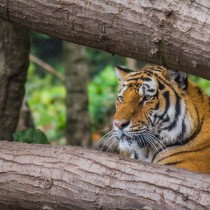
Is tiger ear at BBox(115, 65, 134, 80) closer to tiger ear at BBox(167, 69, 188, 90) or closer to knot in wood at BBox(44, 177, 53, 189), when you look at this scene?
tiger ear at BBox(167, 69, 188, 90)

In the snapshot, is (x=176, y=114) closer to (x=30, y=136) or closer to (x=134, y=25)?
(x=30, y=136)

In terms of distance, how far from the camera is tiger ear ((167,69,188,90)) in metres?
4.57

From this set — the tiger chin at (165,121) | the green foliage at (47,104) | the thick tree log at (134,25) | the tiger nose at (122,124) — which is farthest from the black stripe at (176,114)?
the green foliage at (47,104)

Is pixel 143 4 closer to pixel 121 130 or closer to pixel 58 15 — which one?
pixel 58 15

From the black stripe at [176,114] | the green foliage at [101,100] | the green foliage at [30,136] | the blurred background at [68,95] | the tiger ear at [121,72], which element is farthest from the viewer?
the green foliage at [101,100]

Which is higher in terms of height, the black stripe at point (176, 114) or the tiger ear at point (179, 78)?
the tiger ear at point (179, 78)

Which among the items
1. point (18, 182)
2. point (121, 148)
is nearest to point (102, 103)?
point (121, 148)

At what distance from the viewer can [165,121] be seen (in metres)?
4.65

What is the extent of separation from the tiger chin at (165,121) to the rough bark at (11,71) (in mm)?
935

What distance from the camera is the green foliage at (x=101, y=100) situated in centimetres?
1163

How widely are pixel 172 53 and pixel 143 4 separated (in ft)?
0.87

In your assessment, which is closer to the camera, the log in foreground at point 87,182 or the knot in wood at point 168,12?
the knot in wood at point 168,12

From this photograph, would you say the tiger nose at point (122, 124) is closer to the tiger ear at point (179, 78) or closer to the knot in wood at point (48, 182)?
the tiger ear at point (179, 78)

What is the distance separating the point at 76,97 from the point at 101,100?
369 centimetres
